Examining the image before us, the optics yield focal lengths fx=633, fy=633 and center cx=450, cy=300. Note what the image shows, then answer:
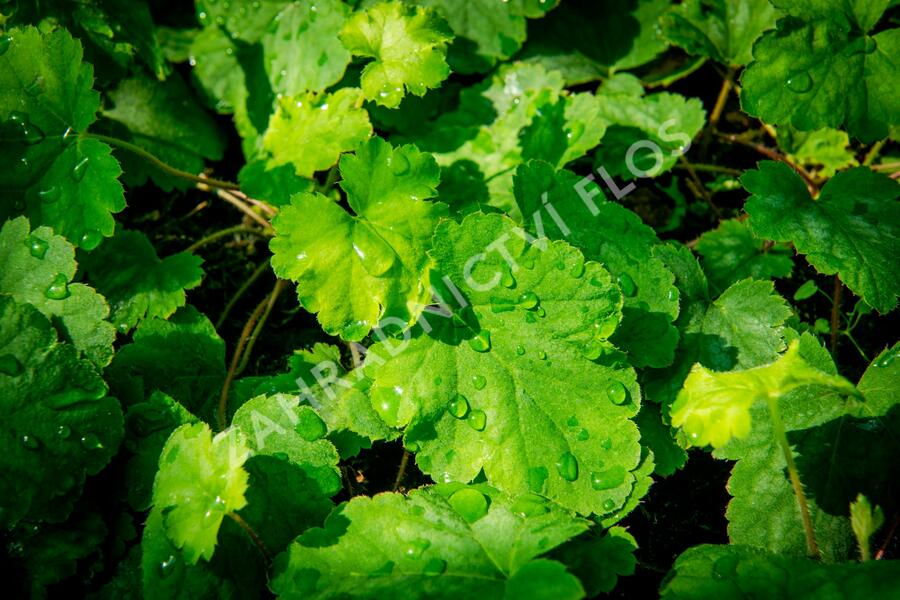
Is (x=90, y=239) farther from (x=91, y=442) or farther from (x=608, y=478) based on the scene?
(x=608, y=478)

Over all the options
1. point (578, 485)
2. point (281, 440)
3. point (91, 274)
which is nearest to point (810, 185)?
point (578, 485)

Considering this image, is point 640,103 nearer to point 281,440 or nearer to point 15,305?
point 281,440

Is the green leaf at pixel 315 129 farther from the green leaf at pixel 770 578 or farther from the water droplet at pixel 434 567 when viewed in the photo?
the green leaf at pixel 770 578

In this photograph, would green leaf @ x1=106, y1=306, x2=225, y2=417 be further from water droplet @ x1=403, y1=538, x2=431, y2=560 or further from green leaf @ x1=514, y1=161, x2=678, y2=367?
green leaf @ x1=514, y1=161, x2=678, y2=367

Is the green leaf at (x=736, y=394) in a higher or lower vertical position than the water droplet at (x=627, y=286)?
higher

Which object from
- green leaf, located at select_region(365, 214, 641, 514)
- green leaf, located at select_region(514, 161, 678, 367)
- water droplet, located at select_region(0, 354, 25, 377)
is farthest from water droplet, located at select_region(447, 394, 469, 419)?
water droplet, located at select_region(0, 354, 25, 377)

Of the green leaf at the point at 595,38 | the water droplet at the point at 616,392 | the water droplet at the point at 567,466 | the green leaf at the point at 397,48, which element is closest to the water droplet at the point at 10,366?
the green leaf at the point at 397,48

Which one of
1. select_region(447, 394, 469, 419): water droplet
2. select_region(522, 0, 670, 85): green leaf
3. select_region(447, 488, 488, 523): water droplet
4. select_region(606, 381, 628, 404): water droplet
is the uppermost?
select_region(522, 0, 670, 85): green leaf
